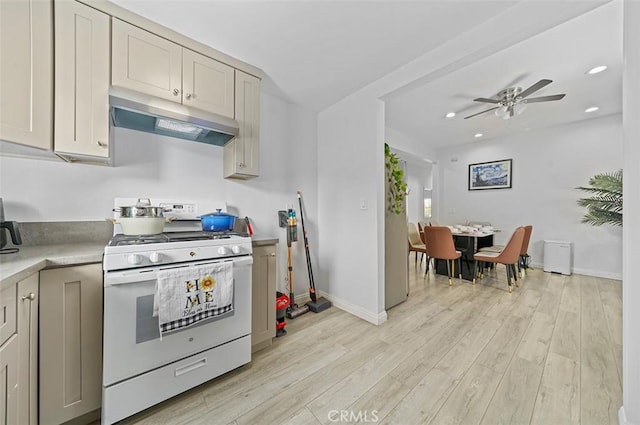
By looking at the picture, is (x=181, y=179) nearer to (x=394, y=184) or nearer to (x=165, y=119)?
(x=165, y=119)

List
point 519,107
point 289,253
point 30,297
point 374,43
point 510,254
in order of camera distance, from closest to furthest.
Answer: point 30,297, point 374,43, point 289,253, point 519,107, point 510,254

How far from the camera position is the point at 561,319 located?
2414mm

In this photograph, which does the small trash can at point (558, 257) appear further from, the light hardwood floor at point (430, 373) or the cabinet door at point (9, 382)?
the cabinet door at point (9, 382)

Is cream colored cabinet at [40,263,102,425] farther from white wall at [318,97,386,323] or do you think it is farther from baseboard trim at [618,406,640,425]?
baseboard trim at [618,406,640,425]

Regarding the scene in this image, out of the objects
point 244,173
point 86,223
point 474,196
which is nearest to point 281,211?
point 244,173

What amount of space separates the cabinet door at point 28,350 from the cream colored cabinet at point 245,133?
4.51 feet

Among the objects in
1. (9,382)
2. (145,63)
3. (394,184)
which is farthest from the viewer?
(394,184)

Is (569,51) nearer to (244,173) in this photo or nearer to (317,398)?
(244,173)

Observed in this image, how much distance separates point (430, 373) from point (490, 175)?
5.08 meters

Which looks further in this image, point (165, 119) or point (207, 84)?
point (207, 84)

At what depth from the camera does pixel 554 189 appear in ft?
14.4

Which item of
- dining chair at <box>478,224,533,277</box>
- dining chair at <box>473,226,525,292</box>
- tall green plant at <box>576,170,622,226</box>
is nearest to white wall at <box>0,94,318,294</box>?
dining chair at <box>473,226,525,292</box>

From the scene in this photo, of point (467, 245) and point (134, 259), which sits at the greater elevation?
point (134, 259)

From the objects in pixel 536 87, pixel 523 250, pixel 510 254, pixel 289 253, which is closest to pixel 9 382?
pixel 289 253
